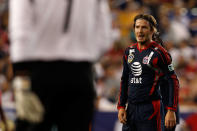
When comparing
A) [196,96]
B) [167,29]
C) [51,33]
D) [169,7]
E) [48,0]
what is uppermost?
[169,7]

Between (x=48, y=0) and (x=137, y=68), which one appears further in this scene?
(x=137, y=68)

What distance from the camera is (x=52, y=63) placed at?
2.44m

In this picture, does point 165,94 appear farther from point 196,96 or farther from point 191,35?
point 191,35

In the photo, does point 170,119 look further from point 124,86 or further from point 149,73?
point 124,86

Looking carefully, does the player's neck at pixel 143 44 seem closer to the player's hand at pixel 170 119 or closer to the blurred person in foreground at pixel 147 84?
the blurred person in foreground at pixel 147 84

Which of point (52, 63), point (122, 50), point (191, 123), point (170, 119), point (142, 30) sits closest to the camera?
point (52, 63)

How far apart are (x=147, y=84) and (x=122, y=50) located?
23.9 feet

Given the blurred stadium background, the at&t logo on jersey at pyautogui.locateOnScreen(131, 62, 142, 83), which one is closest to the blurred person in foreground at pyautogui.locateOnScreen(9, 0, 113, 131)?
the at&t logo on jersey at pyautogui.locateOnScreen(131, 62, 142, 83)

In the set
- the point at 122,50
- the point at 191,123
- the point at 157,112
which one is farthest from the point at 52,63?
the point at 122,50

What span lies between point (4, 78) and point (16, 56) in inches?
327

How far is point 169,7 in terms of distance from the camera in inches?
619

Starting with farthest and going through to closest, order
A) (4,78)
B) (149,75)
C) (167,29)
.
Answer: (167,29) → (4,78) → (149,75)

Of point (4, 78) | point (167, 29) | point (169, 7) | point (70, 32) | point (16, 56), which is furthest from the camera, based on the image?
point (169, 7)

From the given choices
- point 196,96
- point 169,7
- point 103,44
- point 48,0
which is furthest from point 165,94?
point 169,7
